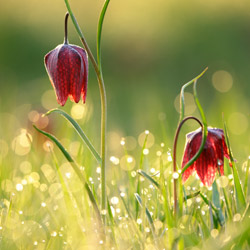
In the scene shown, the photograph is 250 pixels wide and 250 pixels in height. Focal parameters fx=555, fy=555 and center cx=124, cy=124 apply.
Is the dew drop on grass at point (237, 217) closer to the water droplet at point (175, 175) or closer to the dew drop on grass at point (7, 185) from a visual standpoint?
the water droplet at point (175, 175)

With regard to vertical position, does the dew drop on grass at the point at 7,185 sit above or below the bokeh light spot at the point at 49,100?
below

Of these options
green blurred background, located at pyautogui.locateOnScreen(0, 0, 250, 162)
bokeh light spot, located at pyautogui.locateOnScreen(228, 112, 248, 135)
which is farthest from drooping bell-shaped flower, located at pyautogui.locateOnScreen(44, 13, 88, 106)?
green blurred background, located at pyautogui.locateOnScreen(0, 0, 250, 162)

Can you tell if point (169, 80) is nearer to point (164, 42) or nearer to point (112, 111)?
point (164, 42)

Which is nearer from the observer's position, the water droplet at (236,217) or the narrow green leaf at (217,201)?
the water droplet at (236,217)

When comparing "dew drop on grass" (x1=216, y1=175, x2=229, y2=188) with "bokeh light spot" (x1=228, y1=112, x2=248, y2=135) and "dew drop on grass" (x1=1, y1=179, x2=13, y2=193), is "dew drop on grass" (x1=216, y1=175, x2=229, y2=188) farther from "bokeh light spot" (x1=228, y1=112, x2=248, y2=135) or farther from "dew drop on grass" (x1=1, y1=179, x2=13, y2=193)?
"bokeh light spot" (x1=228, y1=112, x2=248, y2=135)

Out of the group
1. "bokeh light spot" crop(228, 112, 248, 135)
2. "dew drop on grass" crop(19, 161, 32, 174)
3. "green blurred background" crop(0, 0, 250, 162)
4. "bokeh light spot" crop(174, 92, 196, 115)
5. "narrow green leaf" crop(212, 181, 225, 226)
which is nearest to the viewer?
"narrow green leaf" crop(212, 181, 225, 226)

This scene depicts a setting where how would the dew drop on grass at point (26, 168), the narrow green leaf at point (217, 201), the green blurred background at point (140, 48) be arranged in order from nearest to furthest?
the narrow green leaf at point (217, 201) → the dew drop on grass at point (26, 168) → the green blurred background at point (140, 48)

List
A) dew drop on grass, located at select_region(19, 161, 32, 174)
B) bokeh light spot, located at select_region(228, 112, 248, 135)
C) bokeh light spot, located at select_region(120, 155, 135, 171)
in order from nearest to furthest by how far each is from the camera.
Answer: bokeh light spot, located at select_region(120, 155, 135, 171) < dew drop on grass, located at select_region(19, 161, 32, 174) < bokeh light spot, located at select_region(228, 112, 248, 135)

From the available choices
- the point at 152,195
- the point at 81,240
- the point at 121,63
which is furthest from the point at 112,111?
the point at 81,240

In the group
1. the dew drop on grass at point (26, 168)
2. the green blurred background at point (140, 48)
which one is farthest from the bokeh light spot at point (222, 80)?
the dew drop on grass at point (26, 168)
